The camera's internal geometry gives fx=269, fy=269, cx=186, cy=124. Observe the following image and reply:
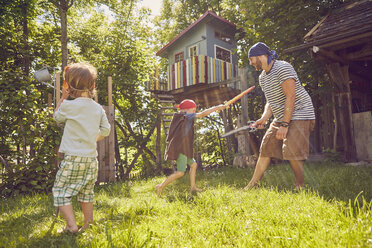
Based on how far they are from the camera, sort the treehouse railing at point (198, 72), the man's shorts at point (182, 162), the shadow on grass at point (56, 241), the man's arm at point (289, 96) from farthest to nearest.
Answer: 1. the treehouse railing at point (198, 72)
2. the man's shorts at point (182, 162)
3. the man's arm at point (289, 96)
4. the shadow on grass at point (56, 241)

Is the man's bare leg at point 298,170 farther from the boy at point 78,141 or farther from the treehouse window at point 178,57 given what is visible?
the treehouse window at point 178,57

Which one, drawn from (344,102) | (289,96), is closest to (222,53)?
(344,102)

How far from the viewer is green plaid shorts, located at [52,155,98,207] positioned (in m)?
2.36

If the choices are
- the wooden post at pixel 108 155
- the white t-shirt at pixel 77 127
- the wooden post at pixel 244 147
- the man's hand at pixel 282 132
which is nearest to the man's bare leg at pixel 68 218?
the white t-shirt at pixel 77 127

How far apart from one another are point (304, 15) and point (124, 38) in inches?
279

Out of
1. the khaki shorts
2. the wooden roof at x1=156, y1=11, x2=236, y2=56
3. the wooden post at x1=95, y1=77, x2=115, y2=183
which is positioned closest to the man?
the khaki shorts

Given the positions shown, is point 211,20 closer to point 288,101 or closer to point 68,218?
point 288,101

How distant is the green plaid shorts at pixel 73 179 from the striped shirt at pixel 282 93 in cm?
235

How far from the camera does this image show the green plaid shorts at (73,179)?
2358 millimetres

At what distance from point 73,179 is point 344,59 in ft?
21.9

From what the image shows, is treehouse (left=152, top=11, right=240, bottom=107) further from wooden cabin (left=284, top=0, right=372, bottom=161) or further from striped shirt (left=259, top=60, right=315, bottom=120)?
striped shirt (left=259, top=60, right=315, bottom=120)

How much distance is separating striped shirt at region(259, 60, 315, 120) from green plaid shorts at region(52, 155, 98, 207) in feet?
7.69

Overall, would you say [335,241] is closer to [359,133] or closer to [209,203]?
[209,203]

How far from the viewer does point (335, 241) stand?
1.59 meters
